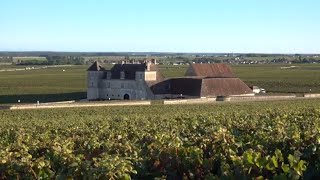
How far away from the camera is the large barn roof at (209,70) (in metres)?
71.1

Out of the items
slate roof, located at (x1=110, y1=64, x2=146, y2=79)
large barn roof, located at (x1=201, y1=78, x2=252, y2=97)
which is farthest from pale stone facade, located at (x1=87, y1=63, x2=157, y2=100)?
large barn roof, located at (x1=201, y1=78, x2=252, y2=97)

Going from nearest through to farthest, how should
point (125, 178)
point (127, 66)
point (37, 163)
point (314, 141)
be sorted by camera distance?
point (125, 178) → point (37, 163) → point (314, 141) → point (127, 66)

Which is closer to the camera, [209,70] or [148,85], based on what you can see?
[148,85]

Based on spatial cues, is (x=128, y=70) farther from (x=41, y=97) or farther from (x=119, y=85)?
(x=41, y=97)

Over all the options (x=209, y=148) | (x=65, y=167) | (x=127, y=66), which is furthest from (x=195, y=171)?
(x=127, y=66)

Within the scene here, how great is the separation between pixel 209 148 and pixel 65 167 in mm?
2402

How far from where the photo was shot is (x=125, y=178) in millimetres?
6980

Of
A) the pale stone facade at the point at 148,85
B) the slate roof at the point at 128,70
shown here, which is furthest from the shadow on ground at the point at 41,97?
the slate roof at the point at 128,70

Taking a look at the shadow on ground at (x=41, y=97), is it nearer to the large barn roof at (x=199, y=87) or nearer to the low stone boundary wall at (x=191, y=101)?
the large barn roof at (x=199, y=87)

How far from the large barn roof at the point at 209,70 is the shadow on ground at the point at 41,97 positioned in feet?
48.9

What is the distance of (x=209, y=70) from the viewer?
71.8m

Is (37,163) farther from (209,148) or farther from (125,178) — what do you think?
(209,148)

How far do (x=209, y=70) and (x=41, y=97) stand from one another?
22817 millimetres

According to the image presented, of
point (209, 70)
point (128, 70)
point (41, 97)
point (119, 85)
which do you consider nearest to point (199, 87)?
point (128, 70)
